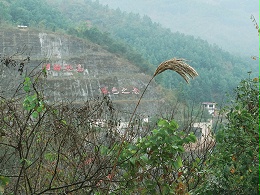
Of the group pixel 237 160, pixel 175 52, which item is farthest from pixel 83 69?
pixel 237 160

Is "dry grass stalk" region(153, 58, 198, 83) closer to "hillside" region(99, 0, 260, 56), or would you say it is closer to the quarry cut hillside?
the quarry cut hillside

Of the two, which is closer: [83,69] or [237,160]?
[237,160]

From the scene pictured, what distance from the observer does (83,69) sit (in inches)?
1118

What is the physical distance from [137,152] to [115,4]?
148920 millimetres

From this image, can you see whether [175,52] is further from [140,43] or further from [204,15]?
[204,15]

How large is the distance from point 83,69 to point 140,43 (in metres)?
26.7

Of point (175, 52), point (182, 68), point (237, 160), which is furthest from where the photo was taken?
point (175, 52)

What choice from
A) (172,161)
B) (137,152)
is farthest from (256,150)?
(137,152)

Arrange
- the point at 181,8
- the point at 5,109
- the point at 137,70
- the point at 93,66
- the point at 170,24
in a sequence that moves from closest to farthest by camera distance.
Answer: the point at 5,109 < the point at 93,66 < the point at 137,70 < the point at 170,24 < the point at 181,8

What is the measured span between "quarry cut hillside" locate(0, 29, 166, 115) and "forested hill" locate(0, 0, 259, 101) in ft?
7.29

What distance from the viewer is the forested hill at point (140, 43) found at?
35281 millimetres

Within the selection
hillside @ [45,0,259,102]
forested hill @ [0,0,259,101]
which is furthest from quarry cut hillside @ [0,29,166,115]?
hillside @ [45,0,259,102]

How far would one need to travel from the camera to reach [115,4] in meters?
147

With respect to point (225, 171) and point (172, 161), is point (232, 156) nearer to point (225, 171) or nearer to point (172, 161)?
point (225, 171)
